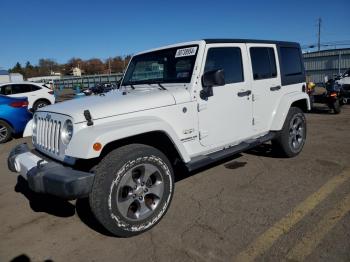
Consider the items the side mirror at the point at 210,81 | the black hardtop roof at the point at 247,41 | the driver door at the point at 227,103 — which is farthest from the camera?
the black hardtop roof at the point at 247,41

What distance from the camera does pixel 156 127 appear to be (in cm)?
340

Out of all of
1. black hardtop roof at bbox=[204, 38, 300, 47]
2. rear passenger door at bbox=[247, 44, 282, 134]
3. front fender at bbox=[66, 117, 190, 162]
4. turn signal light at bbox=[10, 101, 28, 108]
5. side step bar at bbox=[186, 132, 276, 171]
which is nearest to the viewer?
front fender at bbox=[66, 117, 190, 162]

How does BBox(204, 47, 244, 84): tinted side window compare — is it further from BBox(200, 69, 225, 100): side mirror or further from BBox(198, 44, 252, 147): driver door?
BBox(200, 69, 225, 100): side mirror

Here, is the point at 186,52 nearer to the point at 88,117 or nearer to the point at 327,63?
the point at 88,117

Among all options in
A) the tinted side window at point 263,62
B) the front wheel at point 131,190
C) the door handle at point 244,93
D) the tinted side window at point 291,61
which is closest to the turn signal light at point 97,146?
the front wheel at point 131,190

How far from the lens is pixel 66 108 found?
3553 millimetres

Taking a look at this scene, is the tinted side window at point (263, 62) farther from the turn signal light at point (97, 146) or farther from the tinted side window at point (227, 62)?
the turn signal light at point (97, 146)

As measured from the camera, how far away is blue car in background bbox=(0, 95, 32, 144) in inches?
352

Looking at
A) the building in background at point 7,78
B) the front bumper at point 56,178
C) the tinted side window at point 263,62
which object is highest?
the building in background at point 7,78

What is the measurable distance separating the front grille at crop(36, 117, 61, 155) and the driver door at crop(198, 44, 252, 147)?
5.48 ft

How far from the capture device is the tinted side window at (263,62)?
486cm

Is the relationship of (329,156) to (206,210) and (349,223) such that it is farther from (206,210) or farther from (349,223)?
(206,210)

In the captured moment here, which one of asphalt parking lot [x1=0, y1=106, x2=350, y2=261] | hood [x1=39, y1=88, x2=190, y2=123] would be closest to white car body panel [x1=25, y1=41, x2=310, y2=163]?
hood [x1=39, y1=88, x2=190, y2=123]

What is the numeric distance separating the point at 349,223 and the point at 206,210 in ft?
4.94
